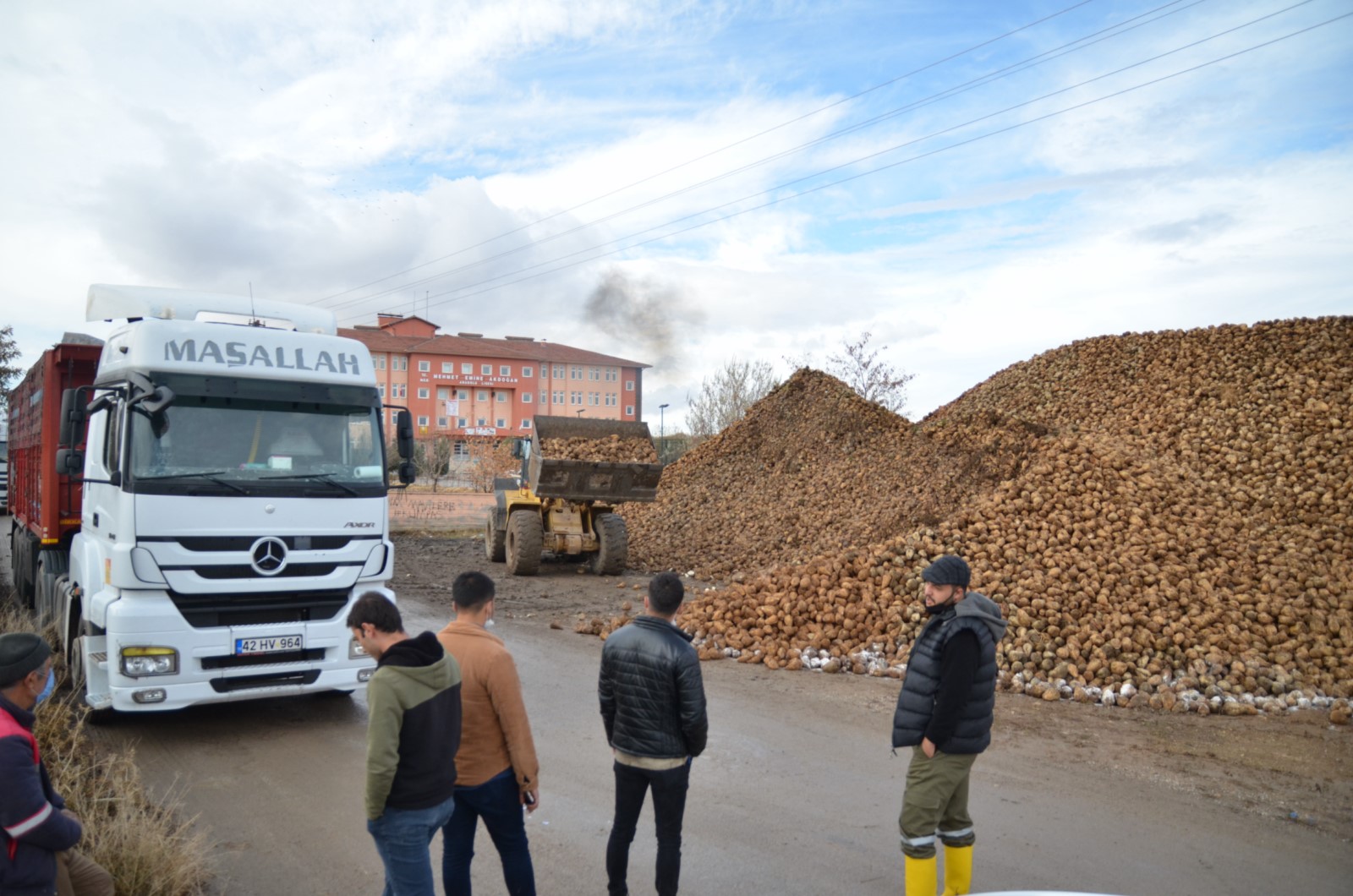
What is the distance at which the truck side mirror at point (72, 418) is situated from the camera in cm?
658

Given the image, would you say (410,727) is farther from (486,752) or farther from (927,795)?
(927,795)

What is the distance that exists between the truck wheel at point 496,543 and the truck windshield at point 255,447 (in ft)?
33.9

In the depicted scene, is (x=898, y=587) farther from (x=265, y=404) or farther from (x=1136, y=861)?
(x=265, y=404)

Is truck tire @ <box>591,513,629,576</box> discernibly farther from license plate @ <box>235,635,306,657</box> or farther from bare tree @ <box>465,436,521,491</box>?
bare tree @ <box>465,436,521,491</box>

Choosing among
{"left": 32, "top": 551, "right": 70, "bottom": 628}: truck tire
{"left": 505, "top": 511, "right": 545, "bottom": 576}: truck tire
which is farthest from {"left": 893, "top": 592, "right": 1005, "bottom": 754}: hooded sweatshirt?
{"left": 505, "top": 511, "right": 545, "bottom": 576}: truck tire

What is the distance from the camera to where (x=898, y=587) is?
Answer: 10469 millimetres

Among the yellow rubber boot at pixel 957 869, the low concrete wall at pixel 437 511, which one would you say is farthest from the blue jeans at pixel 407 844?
the low concrete wall at pixel 437 511

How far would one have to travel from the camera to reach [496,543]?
17688 mm

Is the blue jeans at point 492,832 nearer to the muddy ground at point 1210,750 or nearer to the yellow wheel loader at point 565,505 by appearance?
the muddy ground at point 1210,750

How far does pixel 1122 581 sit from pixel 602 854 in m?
7.20

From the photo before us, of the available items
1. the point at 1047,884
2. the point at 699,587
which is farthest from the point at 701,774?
the point at 699,587

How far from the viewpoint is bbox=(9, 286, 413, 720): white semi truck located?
20.3ft

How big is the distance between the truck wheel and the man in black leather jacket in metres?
13.6

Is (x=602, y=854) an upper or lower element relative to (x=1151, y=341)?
lower
